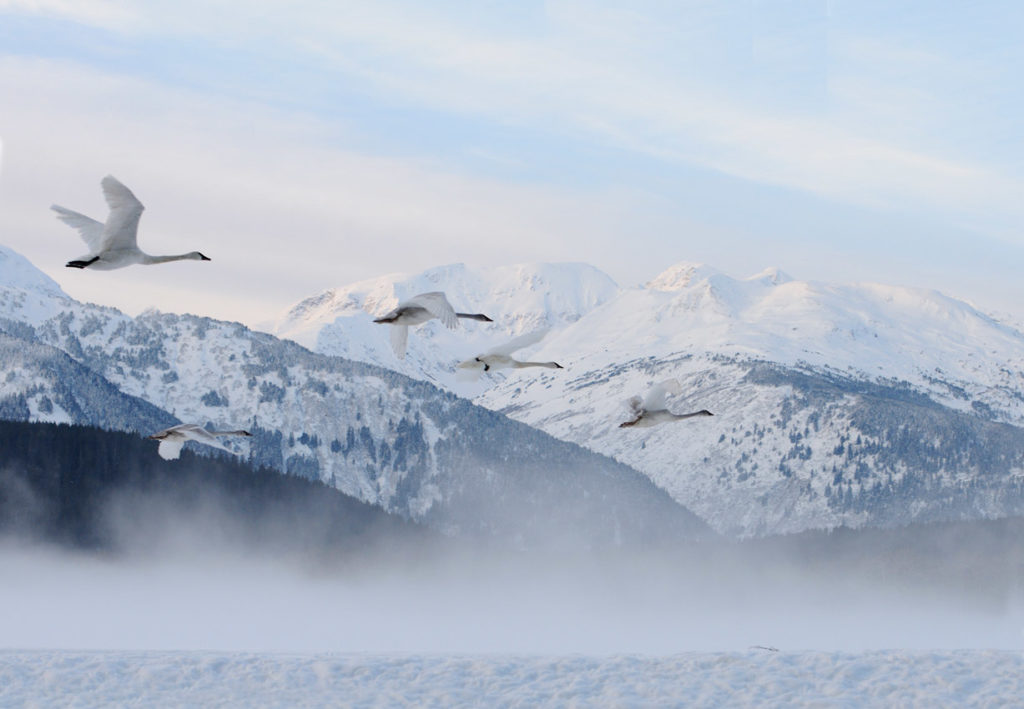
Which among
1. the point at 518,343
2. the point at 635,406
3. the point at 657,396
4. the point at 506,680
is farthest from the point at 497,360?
the point at 506,680

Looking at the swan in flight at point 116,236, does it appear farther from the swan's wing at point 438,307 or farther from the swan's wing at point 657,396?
the swan's wing at point 657,396

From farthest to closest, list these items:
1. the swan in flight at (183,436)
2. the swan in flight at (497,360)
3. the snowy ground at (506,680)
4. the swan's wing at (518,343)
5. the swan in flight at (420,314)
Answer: the snowy ground at (506,680), the swan in flight at (183,436), the swan's wing at (518,343), the swan in flight at (497,360), the swan in flight at (420,314)

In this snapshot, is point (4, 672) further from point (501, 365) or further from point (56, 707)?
point (501, 365)

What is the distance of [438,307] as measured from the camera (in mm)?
23578

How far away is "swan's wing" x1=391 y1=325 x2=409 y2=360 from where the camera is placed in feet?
79.1

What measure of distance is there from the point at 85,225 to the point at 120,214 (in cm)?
210

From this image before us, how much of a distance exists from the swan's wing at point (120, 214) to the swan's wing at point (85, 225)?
43 centimetres

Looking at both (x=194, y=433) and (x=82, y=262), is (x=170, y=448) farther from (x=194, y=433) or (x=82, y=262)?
(x=82, y=262)

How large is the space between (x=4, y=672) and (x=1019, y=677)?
2820cm

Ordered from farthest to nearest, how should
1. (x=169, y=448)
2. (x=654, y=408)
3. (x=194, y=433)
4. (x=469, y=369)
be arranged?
(x=169, y=448) < (x=194, y=433) < (x=654, y=408) < (x=469, y=369)

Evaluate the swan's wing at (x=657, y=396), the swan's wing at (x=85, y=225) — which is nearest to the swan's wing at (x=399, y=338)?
the swan's wing at (x=657, y=396)

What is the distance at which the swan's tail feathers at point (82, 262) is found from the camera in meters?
24.5

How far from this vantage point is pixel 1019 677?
1486 inches

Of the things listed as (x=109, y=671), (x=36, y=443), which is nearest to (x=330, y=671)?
(x=109, y=671)
